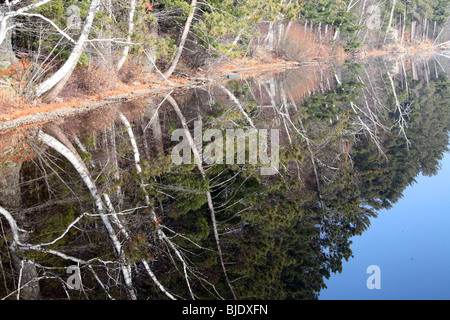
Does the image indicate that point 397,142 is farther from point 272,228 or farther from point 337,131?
point 272,228

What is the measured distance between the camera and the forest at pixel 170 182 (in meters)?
4.31

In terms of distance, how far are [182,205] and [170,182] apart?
838 mm

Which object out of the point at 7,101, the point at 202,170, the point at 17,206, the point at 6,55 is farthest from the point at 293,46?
the point at 17,206

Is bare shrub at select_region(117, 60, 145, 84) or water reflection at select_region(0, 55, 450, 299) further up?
bare shrub at select_region(117, 60, 145, 84)

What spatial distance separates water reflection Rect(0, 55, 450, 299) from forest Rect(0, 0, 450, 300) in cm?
2

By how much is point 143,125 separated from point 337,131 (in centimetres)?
505

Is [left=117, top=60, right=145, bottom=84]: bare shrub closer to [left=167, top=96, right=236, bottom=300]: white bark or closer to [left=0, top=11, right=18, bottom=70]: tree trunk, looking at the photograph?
[left=167, top=96, right=236, bottom=300]: white bark

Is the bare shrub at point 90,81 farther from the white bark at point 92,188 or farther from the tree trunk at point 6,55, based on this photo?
the white bark at point 92,188

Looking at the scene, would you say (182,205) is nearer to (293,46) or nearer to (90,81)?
(90,81)

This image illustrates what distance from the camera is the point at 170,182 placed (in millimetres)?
6930

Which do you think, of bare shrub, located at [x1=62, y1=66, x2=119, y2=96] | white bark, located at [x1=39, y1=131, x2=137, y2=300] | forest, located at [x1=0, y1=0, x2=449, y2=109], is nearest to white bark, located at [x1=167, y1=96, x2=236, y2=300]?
white bark, located at [x1=39, y1=131, x2=137, y2=300]

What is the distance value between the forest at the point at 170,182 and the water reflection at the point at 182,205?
0.02m

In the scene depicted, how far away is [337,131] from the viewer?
1101cm

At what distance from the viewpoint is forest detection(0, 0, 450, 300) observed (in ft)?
14.1
